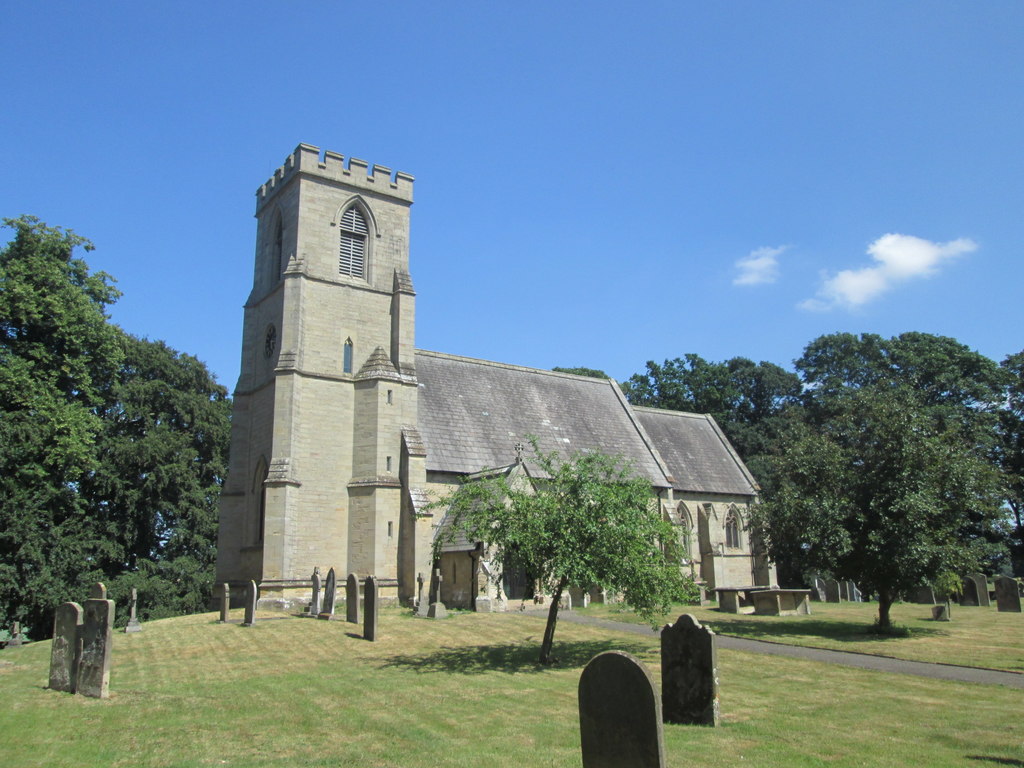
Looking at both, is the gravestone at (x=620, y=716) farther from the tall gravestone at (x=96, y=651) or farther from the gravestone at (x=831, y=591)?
the gravestone at (x=831, y=591)

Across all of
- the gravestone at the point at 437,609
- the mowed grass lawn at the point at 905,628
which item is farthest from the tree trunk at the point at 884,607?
the gravestone at the point at 437,609

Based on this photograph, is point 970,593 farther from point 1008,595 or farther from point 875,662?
point 875,662

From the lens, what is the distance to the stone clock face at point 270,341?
28.9 m

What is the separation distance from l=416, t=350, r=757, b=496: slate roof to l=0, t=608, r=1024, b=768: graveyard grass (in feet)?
42.5

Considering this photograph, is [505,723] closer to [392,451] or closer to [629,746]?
[629,746]

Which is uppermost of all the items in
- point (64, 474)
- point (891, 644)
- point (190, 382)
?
point (190, 382)

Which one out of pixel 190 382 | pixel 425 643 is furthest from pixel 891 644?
pixel 190 382

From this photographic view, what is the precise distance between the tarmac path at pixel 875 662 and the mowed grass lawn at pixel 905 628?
43 cm

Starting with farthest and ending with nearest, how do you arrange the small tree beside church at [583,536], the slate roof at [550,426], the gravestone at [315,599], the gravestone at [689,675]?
the slate roof at [550,426]
the gravestone at [315,599]
the small tree beside church at [583,536]
the gravestone at [689,675]

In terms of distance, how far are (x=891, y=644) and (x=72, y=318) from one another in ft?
97.5

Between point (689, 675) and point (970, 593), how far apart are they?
23979 millimetres

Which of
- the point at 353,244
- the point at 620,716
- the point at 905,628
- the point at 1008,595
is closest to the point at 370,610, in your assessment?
the point at 620,716

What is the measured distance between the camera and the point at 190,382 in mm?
38875

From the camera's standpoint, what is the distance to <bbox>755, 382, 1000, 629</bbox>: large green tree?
61.6ft
